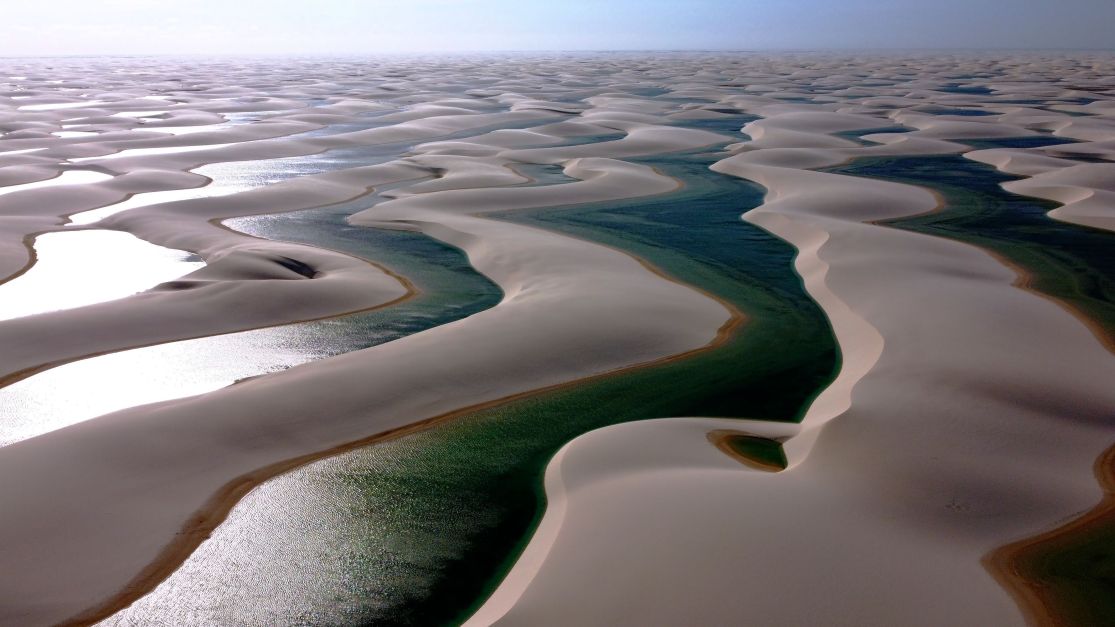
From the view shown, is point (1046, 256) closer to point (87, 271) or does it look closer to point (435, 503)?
point (435, 503)

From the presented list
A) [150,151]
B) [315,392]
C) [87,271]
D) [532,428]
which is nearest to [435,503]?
[532,428]

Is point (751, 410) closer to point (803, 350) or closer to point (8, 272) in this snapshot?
point (803, 350)

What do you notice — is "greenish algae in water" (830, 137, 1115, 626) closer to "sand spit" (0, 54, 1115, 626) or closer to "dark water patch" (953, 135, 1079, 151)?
"dark water patch" (953, 135, 1079, 151)

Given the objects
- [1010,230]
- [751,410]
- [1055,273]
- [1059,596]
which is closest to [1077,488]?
[1059,596]

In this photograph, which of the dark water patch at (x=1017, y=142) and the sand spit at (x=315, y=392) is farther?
the dark water patch at (x=1017, y=142)

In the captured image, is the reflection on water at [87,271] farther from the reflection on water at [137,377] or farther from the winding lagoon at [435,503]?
the winding lagoon at [435,503]

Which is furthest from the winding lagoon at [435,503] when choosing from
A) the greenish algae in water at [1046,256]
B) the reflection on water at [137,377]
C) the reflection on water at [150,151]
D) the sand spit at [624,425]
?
the reflection on water at [150,151]
